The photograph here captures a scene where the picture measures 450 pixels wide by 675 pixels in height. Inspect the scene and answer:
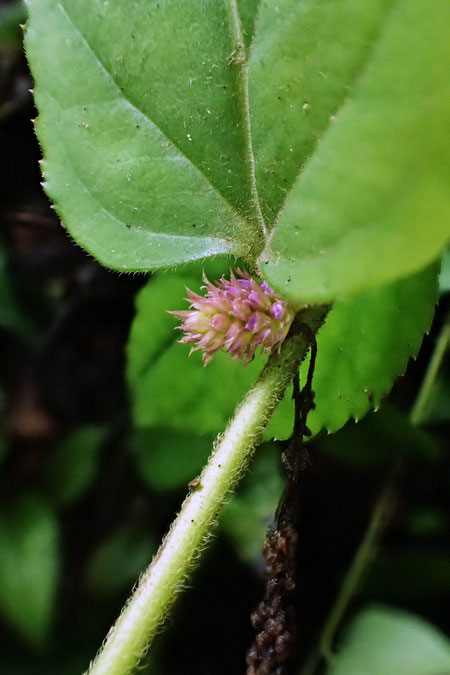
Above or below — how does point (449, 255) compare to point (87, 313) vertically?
above

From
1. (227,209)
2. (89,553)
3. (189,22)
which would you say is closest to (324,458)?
(89,553)

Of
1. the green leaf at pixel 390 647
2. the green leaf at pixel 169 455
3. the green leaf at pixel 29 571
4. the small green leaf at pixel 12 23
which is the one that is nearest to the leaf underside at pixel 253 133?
the green leaf at pixel 169 455

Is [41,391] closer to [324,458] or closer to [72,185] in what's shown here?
[324,458]

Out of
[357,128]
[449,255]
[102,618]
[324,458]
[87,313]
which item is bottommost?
[102,618]

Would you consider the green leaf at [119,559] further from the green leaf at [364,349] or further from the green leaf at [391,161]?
the green leaf at [391,161]

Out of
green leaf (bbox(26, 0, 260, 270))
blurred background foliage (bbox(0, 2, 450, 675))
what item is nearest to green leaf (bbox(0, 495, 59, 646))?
blurred background foliage (bbox(0, 2, 450, 675))

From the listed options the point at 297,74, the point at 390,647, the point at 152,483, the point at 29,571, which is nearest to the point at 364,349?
the point at 297,74

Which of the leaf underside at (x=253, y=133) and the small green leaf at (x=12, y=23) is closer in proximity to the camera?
the leaf underside at (x=253, y=133)

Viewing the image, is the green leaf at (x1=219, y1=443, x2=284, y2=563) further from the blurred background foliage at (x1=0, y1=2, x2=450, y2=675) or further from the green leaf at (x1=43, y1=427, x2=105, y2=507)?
the green leaf at (x1=43, y1=427, x2=105, y2=507)
